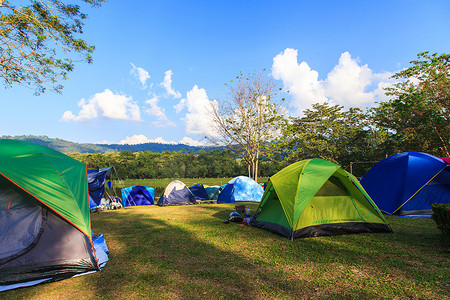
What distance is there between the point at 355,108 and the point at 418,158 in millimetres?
27786

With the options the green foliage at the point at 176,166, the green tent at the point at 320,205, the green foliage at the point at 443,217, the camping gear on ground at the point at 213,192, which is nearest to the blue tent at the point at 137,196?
the camping gear on ground at the point at 213,192

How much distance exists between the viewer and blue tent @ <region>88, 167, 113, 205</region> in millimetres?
13492

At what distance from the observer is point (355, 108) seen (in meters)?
33.2

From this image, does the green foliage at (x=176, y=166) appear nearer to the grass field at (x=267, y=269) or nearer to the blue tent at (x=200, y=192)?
the blue tent at (x=200, y=192)

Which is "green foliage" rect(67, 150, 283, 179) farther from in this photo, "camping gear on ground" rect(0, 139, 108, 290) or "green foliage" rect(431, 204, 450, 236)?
"camping gear on ground" rect(0, 139, 108, 290)

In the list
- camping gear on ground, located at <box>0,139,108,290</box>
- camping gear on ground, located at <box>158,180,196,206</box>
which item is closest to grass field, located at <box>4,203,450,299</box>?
camping gear on ground, located at <box>0,139,108,290</box>

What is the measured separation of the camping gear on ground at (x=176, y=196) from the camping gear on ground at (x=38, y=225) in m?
11.8

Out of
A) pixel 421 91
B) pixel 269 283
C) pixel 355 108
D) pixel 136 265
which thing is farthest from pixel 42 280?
pixel 355 108

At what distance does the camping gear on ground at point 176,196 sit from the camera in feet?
52.9

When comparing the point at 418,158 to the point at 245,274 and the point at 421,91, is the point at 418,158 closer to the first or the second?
the point at 245,274

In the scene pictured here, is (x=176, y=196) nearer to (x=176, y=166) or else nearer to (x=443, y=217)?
(x=443, y=217)

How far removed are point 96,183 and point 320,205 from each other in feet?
39.2

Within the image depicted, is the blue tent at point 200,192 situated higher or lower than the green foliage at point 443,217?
lower

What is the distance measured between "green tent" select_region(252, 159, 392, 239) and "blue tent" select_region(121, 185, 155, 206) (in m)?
13.2
